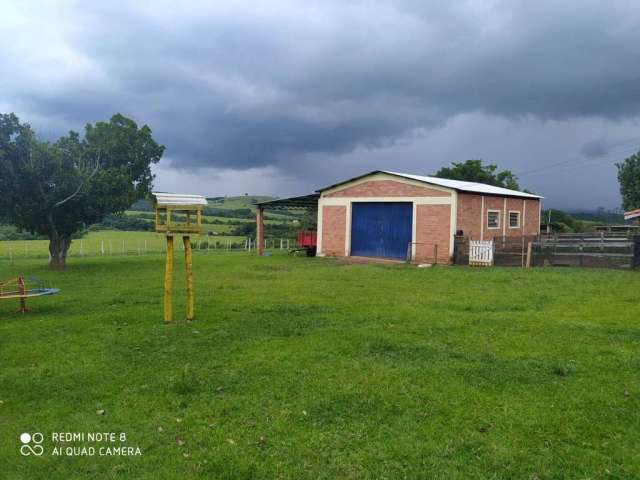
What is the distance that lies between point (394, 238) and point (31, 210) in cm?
1647

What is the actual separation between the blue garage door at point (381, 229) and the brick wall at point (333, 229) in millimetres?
574

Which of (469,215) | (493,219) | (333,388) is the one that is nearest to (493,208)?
(493,219)

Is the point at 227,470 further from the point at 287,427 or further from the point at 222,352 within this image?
the point at 222,352

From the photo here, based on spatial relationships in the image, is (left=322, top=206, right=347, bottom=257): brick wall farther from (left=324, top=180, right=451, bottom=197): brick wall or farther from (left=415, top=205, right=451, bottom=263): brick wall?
(left=415, top=205, right=451, bottom=263): brick wall

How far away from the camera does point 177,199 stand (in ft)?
31.0

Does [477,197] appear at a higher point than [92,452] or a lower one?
higher

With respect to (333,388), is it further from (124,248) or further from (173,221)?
(124,248)

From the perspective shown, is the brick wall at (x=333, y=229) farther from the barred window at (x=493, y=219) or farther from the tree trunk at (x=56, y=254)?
the tree trunk at (x=56, y=254)

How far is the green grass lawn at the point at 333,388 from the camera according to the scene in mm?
4254

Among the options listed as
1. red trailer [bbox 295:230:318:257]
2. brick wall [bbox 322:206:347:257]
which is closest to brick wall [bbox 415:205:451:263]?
brick wall [bbox 322:206:347:257]

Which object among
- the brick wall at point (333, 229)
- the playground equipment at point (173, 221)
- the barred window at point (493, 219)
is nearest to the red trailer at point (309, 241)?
the brick wall at point (333, 229)

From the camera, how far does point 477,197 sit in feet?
80.4

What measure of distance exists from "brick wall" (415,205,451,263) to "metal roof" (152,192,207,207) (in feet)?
51.6

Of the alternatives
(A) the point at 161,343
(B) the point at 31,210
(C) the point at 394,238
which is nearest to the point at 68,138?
(B) the point at 31,210
